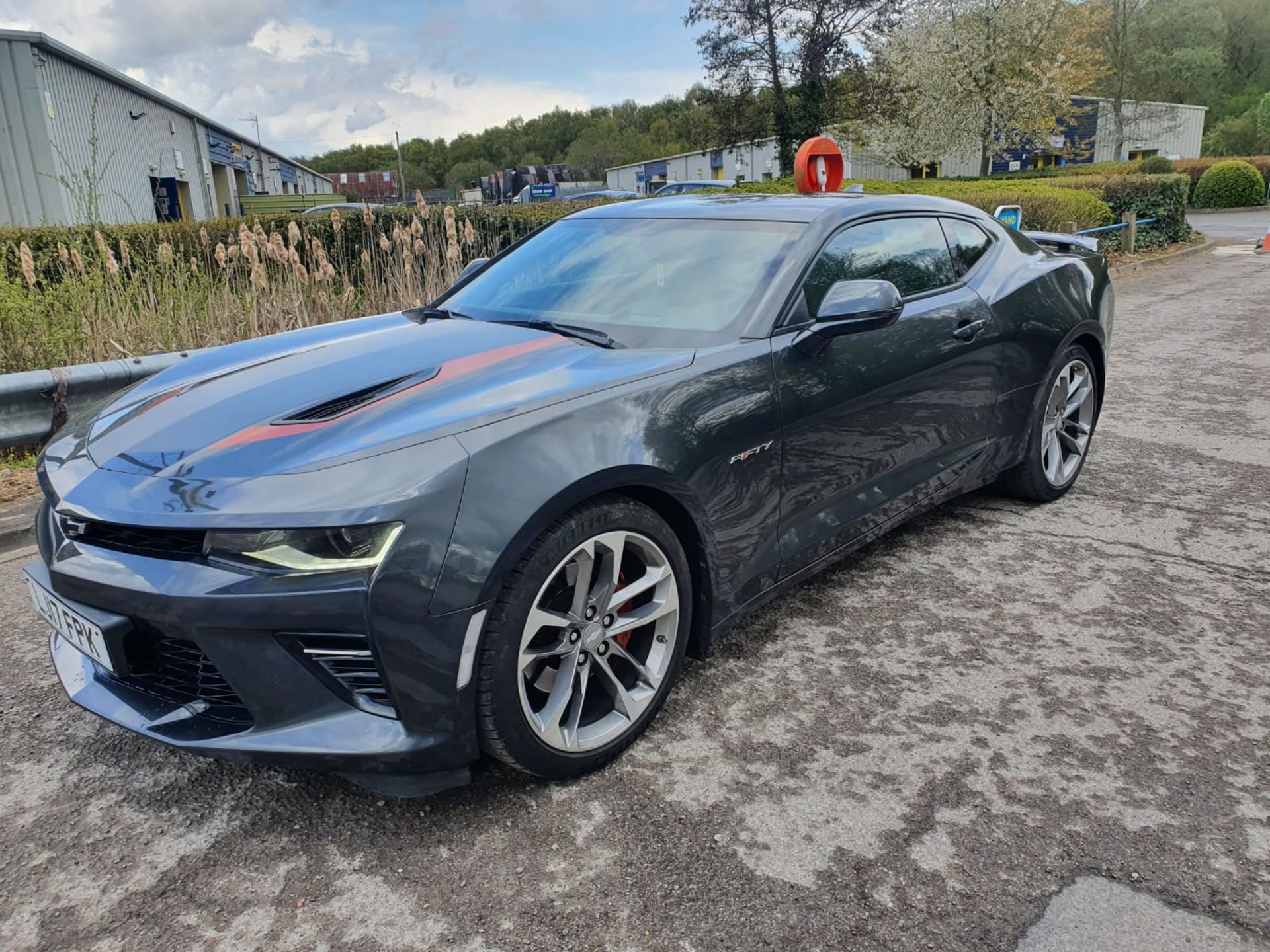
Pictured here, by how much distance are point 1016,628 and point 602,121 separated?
5232 inches

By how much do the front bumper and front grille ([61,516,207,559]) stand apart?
0.9 inches

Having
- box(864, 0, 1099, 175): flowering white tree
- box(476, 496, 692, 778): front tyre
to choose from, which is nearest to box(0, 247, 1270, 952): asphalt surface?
box(476, 496, 692, 778): front tyre

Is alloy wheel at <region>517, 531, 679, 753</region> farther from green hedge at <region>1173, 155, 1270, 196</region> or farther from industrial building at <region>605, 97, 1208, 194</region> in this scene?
green hedge at <region>1173, 155, 1270, 196</region>

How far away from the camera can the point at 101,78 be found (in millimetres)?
21188

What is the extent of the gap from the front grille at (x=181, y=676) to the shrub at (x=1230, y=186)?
3686 centimetres

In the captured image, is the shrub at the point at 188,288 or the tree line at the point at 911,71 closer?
the shrub at the point at 188,288

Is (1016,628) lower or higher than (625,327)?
lower

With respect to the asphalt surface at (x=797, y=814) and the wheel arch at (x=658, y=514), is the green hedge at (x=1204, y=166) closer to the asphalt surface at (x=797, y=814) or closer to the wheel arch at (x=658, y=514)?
the asphalt surface at (x=797, y=814)

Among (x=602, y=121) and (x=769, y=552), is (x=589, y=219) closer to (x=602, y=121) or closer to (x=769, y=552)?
(x=769, y=552)

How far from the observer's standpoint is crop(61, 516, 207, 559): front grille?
2047mm

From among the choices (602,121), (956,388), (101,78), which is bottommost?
(956,388)

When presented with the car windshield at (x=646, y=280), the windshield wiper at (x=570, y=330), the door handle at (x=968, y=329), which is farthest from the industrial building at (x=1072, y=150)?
the windshield wiper at (x=570, y=330)

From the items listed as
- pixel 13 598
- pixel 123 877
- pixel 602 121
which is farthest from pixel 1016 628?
pixel 602 121

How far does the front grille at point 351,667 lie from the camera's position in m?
2.00
